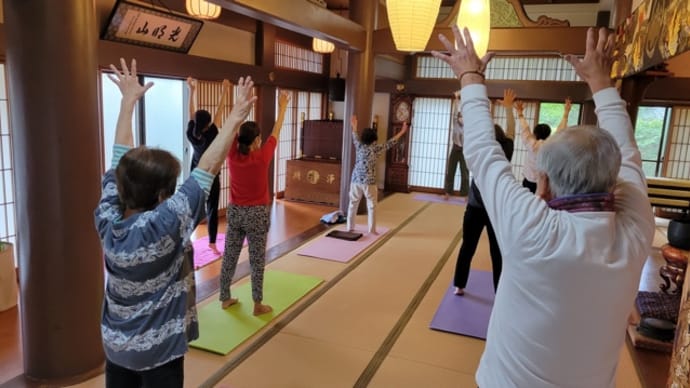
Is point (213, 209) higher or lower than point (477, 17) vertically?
lower

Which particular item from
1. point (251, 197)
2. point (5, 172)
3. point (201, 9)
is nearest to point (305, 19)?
point (201, 9)

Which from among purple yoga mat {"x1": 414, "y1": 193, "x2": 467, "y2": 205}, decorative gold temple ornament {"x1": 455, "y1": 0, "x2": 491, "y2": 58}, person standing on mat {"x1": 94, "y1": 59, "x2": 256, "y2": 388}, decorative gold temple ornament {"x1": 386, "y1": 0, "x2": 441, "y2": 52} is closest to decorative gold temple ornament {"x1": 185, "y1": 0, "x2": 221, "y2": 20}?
decorative gold temple ornament {"x1": 386, "y1": 0, "x2": 441, "y2": 52}

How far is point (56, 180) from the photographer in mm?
2375

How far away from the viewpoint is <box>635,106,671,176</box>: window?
24.0 feet

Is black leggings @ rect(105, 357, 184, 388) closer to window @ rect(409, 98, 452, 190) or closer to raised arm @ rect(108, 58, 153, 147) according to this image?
raised arm @ rect(108, 58, 153, 147)

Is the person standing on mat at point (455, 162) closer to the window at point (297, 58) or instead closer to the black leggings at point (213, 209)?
the window at point (297, 58)

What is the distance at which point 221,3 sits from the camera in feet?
11.1

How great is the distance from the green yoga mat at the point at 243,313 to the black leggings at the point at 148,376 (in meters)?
1.32

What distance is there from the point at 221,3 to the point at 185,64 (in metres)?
1.86

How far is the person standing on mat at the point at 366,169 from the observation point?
5355 millimetres

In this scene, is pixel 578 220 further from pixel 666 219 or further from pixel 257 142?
pixel 666 219

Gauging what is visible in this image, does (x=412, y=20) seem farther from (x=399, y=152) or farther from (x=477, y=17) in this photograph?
(x=399, y=152)

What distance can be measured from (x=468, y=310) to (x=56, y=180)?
2712mm

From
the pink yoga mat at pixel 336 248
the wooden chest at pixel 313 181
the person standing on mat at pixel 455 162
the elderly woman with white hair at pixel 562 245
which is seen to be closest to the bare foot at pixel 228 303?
the pink yoga mat at pixel 336 248
